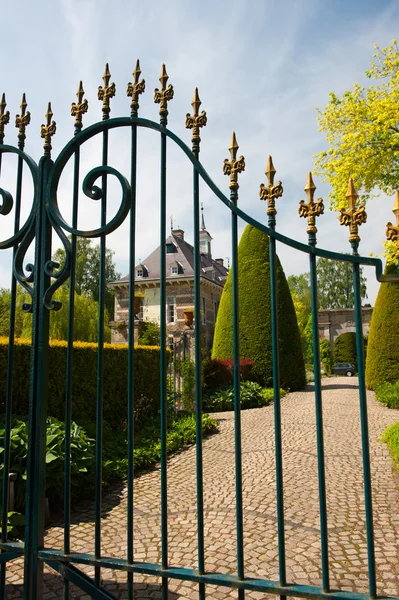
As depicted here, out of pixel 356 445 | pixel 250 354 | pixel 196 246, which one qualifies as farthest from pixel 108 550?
pixel 250 354

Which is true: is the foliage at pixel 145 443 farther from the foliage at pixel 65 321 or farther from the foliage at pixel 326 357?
the foliage at pixel 326 357

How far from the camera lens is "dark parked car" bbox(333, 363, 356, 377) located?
23.1 m

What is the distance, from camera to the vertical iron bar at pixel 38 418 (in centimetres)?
200

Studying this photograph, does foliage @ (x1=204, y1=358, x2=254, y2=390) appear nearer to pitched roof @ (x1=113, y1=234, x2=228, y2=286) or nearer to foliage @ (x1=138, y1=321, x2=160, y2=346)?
foliage @ (x1=138, y1=321, x2=160, y2=346)

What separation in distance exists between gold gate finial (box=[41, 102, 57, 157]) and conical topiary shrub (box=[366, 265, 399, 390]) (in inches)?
463

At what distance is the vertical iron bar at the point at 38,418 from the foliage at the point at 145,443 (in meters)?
3.11

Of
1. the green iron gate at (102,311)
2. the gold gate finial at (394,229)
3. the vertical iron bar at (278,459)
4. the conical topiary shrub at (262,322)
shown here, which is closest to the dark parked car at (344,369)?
the conical topiary shrub at (262,322)

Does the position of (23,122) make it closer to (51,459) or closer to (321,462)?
(321,462)

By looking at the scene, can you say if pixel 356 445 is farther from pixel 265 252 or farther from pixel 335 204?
pixel 265 252

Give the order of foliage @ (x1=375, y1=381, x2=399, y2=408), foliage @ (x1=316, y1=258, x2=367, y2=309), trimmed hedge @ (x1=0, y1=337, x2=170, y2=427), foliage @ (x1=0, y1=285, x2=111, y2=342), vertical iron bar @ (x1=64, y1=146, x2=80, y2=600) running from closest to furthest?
1. vertical iron bar @ (x1=64, y1=146, x2=80, y2=600)
2. trimmed hedge @ (x1=0, y1=337, x2=170, y2=427)
3. foliage @ (x1=375, y1=381, x2=399, y2=408)
4. foliage @ (x1=0, y1=285, x2=111, y2=342)
5. foliage @ (x1=316, y1=258, x2=367, y2=309)

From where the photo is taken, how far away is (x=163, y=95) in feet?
6.89

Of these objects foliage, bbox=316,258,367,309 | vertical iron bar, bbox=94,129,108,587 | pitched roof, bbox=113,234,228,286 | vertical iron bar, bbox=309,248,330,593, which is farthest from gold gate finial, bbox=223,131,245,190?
foliage, bbox=316,258,367,309

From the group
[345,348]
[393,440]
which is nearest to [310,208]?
[393,440]

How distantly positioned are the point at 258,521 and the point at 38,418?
8.72ft
